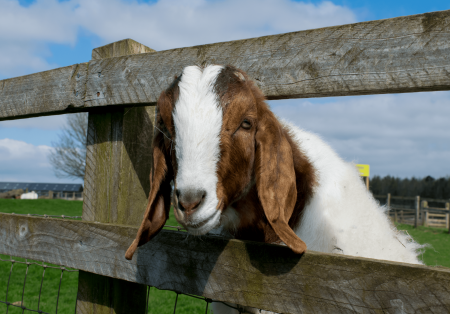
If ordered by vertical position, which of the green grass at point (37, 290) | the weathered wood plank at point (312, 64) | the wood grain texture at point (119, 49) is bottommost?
the green grass at point (37, 290)

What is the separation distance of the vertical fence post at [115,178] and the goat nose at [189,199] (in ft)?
3.06

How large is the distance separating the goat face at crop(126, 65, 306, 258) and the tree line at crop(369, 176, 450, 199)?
3826 cm

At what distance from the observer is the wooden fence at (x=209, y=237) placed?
1292mm

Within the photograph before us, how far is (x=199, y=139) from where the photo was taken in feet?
4.92

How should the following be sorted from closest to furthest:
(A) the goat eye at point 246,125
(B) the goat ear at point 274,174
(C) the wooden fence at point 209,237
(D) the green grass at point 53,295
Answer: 1. (C) the wooden fence at point 209,237
2. (B) the goat ear at point 274,174
3. (A) the goat eye at point 246,125
4. (D) the green grass at point 53,295

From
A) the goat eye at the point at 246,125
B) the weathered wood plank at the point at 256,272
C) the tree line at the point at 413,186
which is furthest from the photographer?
the tree line at the point at 413,186

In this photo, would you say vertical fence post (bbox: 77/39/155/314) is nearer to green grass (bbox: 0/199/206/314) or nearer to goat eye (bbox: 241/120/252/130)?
goat eye (bbox: 241/120/252/130)

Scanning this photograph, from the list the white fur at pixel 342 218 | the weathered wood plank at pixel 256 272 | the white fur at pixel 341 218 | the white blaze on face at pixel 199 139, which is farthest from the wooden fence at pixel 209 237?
the white fur at pixel 342 218

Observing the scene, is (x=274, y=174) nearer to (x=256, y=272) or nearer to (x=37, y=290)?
(x=256, y=272)

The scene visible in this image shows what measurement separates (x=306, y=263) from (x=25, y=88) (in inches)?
89.9

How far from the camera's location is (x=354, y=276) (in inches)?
49.6

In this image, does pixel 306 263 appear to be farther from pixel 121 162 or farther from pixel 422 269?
pixel 121 162

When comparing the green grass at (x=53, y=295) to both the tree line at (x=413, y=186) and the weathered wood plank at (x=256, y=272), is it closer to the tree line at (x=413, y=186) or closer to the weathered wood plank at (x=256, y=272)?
the weathered wood plank at (x=256, y=272)

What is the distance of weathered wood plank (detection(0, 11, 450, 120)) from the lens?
4.67 feet
